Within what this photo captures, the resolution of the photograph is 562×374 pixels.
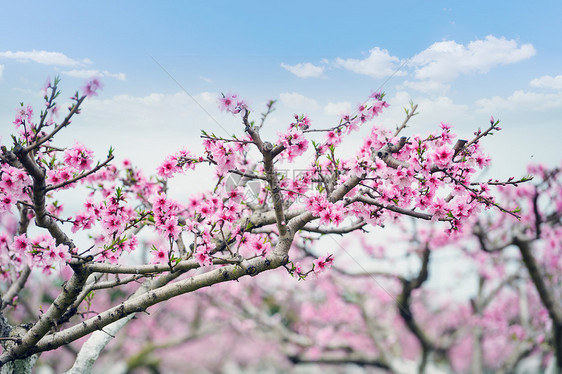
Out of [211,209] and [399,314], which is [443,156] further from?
[399,314]

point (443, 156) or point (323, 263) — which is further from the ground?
point (443, 156)

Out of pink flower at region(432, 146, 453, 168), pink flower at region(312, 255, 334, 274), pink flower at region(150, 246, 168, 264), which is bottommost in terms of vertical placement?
pink flower at region(312, 255, 334, 274)

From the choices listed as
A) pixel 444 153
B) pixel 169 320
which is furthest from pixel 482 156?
pixel 169 320

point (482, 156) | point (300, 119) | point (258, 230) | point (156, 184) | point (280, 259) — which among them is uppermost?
point (156, 184)

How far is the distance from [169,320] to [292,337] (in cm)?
741

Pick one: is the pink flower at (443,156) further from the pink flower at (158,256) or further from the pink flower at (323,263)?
the pink flower at (158,256)

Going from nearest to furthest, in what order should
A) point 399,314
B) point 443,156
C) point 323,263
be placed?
point 443,156 → point 323,263 → point 399,314

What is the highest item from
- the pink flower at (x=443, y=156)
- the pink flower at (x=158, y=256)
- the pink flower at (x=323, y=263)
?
the pink flower at (x=158, y=256)

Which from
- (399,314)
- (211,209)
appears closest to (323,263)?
(211,209)

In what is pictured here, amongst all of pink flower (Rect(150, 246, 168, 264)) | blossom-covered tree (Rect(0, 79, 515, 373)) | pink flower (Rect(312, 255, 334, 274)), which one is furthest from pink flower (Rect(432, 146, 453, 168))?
pink flower (Rect(150, 246, 168, 264))

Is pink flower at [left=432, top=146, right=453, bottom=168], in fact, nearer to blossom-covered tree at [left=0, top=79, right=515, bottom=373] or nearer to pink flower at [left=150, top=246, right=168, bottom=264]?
blossom-covered tree at [left=0, top=79, right=515, bottom=373]

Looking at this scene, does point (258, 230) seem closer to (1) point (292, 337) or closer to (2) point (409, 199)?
(2) point (409, 199)

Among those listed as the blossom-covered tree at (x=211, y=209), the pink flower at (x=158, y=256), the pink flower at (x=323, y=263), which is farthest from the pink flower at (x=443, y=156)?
the pink flower at (x=158, y=256)

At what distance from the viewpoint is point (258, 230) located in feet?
14.7
